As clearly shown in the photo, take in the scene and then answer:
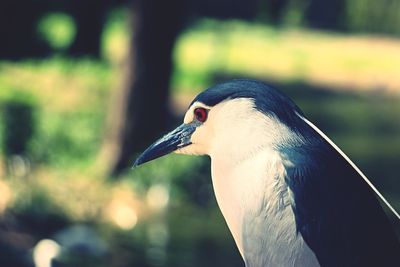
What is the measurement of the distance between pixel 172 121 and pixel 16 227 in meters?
4.05

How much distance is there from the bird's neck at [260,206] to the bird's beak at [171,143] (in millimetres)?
130

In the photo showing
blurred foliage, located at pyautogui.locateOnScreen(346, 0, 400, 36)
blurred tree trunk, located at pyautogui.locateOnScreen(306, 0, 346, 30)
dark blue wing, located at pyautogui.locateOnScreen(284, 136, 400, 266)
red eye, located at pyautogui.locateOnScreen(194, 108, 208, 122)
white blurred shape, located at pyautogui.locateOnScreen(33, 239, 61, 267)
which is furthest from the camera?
blurred tree trunk, located at pyautogui.locateOnScreen(306, 0, 346, 30)

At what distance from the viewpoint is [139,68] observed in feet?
30.6

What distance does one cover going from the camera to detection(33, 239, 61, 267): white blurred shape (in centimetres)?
664

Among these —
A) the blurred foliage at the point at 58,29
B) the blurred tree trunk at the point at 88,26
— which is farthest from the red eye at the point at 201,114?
the blurred foliage at the point at 58,29

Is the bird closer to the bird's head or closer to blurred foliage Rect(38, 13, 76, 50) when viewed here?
the bird's head

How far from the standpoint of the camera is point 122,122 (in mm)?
9375

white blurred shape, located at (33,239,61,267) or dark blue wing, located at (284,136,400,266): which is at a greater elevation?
dark blue wing, located at (284,136,400,266)

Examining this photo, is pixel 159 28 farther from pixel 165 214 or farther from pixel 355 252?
pixel 355 252

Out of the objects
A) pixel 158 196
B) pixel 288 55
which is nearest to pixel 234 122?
pixel 158 196

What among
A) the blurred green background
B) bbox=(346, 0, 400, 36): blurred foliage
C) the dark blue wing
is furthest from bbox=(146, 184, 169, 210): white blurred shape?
the dark blue wing

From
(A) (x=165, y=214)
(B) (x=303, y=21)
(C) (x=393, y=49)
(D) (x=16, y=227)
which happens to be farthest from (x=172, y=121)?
(B) (x=303, y=21)

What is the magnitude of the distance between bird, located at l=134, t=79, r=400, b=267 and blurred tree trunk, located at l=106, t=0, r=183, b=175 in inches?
263

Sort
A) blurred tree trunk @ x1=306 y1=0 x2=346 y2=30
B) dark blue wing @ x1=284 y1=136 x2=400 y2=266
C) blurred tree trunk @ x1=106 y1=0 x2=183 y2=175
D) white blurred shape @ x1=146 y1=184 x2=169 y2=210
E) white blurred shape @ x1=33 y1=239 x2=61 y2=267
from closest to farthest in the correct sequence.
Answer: dark blue wing @ x1=284 y1=136 x2=400 y2=266 < white blurred shape @ x1=33 y1=239 x2=61 y2=267 < white blurred shape @ x1=146 y1=184 x2=169 y2=210 < blurred tree trunk @ x1=106 y1=0 x2=183 y2=175 < blurred tree trunk @ x1=306 y1=0 x2=346 y2=30
